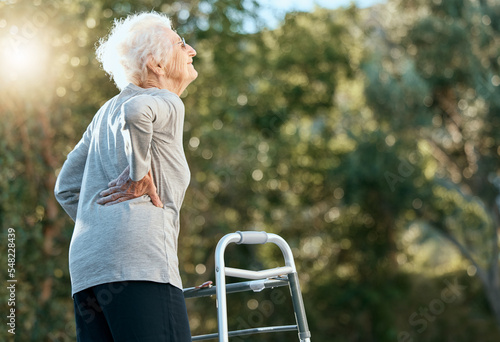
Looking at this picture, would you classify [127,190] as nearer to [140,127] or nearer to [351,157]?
[140,127]

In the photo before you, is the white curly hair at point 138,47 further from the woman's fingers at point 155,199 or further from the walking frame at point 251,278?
the walking frame at point 251,278

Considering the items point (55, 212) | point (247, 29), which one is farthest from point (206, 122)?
point (55, 212)

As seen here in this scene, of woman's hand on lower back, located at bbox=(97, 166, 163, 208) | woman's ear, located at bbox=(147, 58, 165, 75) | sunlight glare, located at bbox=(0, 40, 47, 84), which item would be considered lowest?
woman's hand on lower back, located at bbox=(97, 166, 163, 208)

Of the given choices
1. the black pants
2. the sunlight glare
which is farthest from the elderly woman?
the sunlight glare

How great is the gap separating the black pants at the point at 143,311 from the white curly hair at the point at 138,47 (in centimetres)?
51

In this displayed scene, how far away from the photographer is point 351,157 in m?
9.10

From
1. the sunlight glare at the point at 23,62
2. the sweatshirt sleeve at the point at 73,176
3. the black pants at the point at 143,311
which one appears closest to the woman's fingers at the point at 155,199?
the black pants at the point at 143,311

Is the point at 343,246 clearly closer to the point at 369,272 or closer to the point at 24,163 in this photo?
the point at 369,272

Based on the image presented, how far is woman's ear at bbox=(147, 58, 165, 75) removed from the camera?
5.16 feet

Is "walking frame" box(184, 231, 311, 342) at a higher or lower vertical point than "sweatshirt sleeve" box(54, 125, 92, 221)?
lower

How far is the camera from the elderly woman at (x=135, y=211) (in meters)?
1.35

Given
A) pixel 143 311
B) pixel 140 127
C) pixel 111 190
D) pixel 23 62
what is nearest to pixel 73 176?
pixel 111 190

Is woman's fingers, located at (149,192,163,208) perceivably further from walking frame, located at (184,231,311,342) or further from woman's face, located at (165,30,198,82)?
woman's face, located at (165,30,198,82)

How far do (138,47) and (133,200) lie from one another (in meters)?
0.40
